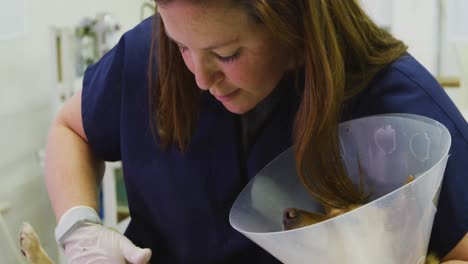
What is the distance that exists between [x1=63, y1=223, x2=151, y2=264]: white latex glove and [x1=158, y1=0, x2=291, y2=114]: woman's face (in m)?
0.30

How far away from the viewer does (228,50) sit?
80 cm

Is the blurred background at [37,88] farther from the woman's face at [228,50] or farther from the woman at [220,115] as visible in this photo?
the woman's face at [228,50]

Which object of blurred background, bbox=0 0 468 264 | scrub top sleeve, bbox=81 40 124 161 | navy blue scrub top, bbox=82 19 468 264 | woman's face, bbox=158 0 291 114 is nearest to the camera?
woman's face, bbox=158 0 291 114

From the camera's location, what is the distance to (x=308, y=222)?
82cm

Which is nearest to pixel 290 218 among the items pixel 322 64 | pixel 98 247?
pixel 322 64

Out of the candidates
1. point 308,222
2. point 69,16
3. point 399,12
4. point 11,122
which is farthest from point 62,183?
point 399,12

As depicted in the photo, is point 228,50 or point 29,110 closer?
point 228,50

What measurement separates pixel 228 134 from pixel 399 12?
1.82 metres

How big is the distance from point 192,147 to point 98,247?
23 cm

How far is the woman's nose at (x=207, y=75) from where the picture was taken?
0.83 metres

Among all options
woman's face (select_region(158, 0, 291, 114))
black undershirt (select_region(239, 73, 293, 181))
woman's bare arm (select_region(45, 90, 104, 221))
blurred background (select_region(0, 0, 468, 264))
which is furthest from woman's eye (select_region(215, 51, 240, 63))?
blurred background (select_region(0, 0, 468, 264))

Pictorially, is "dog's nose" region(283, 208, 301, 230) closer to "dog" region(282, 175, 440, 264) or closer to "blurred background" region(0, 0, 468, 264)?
"dog" region(282, 175, 440, 264)

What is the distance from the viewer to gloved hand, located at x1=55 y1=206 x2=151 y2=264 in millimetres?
974

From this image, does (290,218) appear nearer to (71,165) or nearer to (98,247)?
(98,247)
